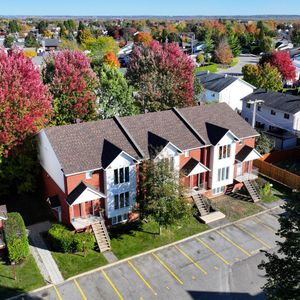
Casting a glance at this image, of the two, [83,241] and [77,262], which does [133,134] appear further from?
[77,262]

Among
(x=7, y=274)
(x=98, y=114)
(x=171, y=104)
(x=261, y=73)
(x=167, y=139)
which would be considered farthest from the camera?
(x=261, y=73)

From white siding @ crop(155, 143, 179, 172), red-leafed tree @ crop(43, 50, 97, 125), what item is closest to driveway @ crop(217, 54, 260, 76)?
red-leafed tree @ crop(43, 50, 97, 125)

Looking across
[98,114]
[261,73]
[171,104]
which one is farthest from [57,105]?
[261,73]

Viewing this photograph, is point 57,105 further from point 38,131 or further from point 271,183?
point 271,183

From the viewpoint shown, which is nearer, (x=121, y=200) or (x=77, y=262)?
(x=77, y=262)

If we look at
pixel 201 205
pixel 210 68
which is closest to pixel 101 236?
pixel 201 205

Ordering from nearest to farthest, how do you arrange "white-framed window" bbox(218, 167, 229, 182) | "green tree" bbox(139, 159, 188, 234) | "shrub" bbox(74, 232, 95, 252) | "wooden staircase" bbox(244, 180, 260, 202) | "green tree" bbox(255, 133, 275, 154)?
"shrub" bbox(74, 232, 95, 252) < "green tree" bbox(139, 159, 188, 234) < "white-framed window" bbox(218, 167, 229, 182) < "wooden staircase" bbox(244, 180, 260, 202) < "green tree" bbox(255, 133, 275, 154)

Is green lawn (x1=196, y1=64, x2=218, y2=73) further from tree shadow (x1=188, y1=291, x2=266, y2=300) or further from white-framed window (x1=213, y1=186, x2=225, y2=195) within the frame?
tree shadow (x1=188, y1=291, x2=266, y2=300)
